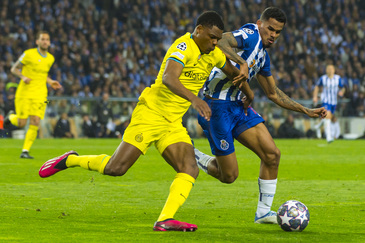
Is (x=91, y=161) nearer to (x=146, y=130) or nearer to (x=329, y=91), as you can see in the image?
(x=146, y=130)

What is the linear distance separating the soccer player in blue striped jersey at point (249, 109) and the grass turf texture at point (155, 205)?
42 centimetres

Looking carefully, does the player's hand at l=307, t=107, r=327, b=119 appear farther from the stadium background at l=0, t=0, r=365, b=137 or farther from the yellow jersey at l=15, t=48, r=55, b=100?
the stadium background at l=0, t=0, r=365, b=137

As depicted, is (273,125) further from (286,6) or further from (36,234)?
(36,234)

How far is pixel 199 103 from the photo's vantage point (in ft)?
17.4

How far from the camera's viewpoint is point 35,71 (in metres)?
14.7

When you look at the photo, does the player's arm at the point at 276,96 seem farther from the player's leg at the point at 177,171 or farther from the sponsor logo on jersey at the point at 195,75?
the player's leg at the point at 177,171

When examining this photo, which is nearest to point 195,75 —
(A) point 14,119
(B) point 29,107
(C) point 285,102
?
(C) point 285,102

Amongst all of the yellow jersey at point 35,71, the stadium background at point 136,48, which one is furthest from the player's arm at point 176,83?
the stadium background at point 136,48

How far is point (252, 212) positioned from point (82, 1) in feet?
76.5

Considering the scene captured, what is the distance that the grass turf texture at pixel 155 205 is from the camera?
Answer: 5.60m

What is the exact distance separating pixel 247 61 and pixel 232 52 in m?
0.41

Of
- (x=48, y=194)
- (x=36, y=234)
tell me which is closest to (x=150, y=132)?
(x=36, y=234)

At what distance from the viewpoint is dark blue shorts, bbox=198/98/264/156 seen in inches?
273

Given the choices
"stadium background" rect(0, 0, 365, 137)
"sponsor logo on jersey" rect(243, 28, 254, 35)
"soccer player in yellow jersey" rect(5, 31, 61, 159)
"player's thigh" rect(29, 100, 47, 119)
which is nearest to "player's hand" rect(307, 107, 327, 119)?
"sponsor logo on jersey" rect(243, 28, 254, 35)
